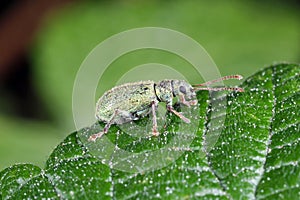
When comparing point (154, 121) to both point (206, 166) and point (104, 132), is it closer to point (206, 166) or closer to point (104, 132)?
point (104, 132)

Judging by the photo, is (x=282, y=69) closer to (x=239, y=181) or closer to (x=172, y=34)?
(x=239, y=181)

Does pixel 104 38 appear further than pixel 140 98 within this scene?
Yes

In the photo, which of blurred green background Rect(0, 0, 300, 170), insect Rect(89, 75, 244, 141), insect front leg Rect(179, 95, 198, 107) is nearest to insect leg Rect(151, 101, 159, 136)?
insect Rect(89, 75, 244, 141)

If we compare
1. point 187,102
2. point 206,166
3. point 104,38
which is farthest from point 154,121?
point 104,38

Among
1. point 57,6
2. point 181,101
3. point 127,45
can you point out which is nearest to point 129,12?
point 127,45

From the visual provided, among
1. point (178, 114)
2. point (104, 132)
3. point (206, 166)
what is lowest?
Result: point (206, 166)

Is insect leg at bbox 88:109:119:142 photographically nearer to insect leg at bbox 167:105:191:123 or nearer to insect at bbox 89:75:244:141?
insect at bbox 89:75:244:141

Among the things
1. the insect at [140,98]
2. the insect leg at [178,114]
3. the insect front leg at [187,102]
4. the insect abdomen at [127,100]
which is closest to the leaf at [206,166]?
the insect leg at [178,114]
